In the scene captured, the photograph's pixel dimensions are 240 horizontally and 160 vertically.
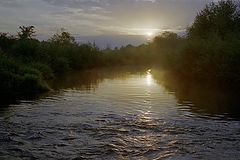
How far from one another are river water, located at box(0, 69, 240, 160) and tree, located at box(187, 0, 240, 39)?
26145 millimetres

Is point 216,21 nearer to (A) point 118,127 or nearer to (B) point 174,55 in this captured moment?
(B) point 174,55

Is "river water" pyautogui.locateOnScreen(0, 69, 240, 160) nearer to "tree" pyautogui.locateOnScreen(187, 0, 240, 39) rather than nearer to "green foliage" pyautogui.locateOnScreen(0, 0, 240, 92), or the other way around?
"green foliage" pyautogui.locateOnScreen(0, 0, 240, 92)

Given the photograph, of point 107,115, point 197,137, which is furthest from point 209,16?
point 197,137

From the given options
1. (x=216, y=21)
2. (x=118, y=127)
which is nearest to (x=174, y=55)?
(x=216, y=21)

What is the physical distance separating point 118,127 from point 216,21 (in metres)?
41.2

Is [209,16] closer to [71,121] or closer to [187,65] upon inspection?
[187,65]

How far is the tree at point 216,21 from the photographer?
56000mm

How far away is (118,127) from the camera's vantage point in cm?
1952

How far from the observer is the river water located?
49.8 ft

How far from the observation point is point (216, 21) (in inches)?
2258

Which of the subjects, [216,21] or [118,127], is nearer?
[118,127]

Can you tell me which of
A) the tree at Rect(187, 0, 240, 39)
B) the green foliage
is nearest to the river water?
the green foliage

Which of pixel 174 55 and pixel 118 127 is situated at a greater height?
pixel 174 55

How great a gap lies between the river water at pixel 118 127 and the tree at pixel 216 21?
26.1m
